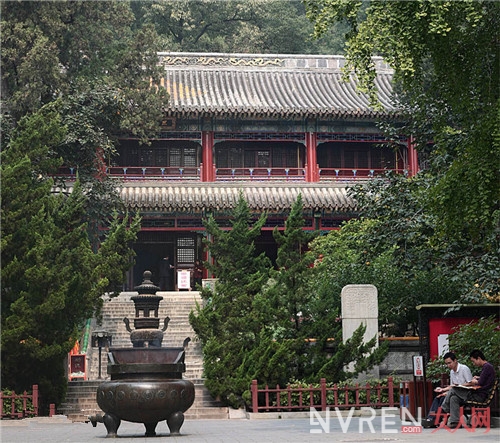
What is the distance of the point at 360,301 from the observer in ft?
63.2

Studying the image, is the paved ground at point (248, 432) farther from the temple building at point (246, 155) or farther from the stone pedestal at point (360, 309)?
the temple building at point (246, 155)

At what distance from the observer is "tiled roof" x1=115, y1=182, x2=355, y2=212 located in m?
32.3

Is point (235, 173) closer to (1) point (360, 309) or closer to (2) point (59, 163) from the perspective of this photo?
(2) point (59, 163)

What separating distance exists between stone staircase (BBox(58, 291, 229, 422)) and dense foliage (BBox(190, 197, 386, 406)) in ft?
2.25

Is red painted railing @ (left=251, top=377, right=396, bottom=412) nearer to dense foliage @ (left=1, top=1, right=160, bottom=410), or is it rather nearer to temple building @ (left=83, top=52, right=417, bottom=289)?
dense foliage @ (left=1, top=1, right=160, bottom=410)

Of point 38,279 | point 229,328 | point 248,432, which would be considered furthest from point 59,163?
point 248,432

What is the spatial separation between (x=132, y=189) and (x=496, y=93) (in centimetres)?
2145

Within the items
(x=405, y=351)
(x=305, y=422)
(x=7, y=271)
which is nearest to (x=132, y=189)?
(x=7, y=271)

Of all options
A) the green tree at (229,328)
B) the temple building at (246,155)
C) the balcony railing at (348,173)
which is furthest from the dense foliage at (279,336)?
the balcony railing at (348,173)

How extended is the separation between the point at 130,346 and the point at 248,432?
Answer: 10363 mm

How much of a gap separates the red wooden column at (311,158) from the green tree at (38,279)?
12944 mm

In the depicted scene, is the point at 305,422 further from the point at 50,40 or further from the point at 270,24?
the point at 270,24

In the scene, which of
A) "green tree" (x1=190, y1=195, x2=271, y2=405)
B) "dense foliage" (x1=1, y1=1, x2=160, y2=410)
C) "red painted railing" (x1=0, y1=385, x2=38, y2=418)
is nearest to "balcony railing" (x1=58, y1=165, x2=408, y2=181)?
"dense foliage" (x1=1, y1=1, x2=160, y2=410)

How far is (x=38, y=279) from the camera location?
64.0 ft
